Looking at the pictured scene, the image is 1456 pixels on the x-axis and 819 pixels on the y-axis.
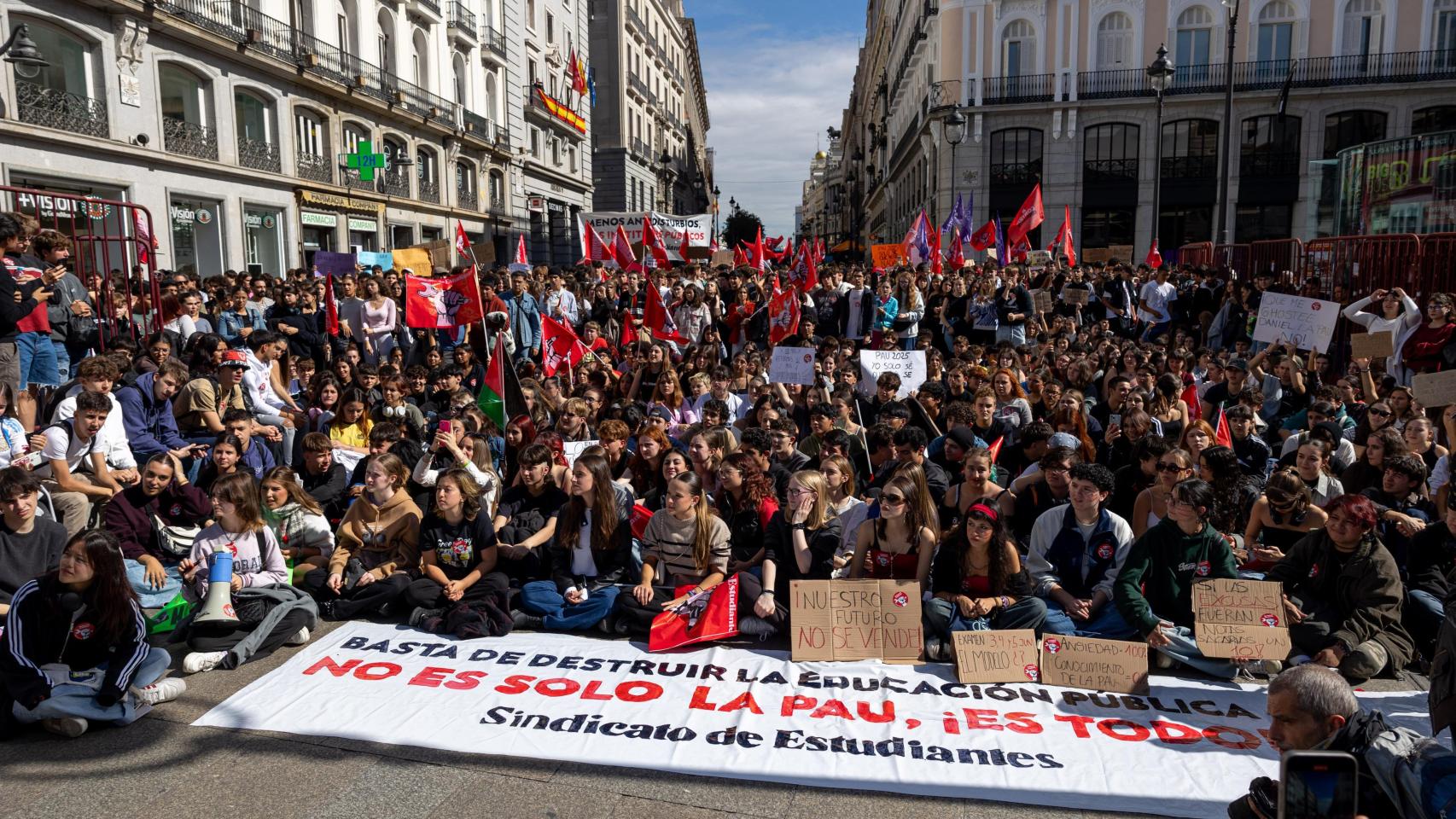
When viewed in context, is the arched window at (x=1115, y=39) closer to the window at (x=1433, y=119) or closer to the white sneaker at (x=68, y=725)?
the window at (x=1433, y=119)

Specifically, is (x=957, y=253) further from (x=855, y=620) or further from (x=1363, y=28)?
(x=1363, y=28)

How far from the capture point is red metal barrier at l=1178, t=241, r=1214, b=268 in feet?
66.1

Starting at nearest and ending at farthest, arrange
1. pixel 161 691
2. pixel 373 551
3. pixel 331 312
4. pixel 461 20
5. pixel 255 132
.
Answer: pixel 161 691 → pixel 373 551 → pixel 331 312 → pixel 255 132 → pixel 461 20

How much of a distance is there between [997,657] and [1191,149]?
36.5 metres

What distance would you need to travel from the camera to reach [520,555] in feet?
22.2

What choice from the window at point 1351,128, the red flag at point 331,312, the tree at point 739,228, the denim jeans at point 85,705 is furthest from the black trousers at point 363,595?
the tree at point 739,228

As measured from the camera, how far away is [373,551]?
273 inches

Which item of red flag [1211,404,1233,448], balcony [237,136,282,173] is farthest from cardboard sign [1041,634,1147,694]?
balcony [237,136,282,173]

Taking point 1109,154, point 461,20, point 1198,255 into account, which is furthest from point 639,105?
point 1198,255

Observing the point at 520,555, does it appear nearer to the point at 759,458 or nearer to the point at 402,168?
the point at 759,458

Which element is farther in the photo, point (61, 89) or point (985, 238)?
point (985, 238)

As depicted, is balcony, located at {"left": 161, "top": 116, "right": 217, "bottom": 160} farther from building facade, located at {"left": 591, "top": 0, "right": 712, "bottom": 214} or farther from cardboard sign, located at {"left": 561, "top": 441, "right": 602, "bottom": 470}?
building facade, located at {"left": 591, "top": 0, "right": 712, "bottom": 214}

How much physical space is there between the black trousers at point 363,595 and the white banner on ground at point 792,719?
1.77ft

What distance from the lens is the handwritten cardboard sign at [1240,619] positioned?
17.9ft
